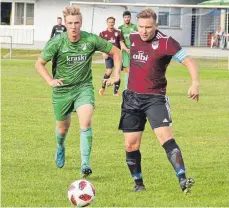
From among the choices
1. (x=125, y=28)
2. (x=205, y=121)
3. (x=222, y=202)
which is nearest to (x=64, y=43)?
(x=222, y=202)

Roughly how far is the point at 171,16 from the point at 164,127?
35.6m

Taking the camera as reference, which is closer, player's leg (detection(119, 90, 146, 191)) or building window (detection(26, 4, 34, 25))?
player's leg (detection(119, 90, 146, 191))

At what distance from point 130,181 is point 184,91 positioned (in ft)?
50.8

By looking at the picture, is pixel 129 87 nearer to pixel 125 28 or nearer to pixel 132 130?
pixel 132 130

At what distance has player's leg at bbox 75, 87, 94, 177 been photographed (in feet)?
34.1

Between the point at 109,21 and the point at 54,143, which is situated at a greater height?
the point at 109,21

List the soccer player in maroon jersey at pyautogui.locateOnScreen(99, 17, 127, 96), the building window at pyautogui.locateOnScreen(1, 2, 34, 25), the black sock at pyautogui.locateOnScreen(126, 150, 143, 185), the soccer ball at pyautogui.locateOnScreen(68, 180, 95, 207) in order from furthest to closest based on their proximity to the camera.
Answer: the building window at pyautogui.locateOnScreen(1, 2, 34, 25) < the soccer player in maroon jersey at pyautogui.locateOnScreen(99, 17, 127, 96) < the black sock at pyautogui.locateOnScreen(126, 150, 143, 185) < the soccer ball at pyautogui.locateOnScreen(68, 180, 95, 207)

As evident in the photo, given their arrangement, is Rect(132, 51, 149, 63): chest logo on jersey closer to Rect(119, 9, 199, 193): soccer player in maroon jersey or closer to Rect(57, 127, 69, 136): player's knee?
Rect(119, 9, 199, 193): soccer player in maroon jersey

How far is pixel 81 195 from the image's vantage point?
8.42 meters

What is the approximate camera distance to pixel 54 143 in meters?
13.7

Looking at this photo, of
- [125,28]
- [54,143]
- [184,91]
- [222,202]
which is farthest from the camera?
[184,91]

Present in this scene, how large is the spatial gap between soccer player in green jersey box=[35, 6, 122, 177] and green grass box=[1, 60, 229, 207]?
0.77m

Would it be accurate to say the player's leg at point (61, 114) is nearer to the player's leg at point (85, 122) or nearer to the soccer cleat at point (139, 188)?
the player's leg at point (85, 122)

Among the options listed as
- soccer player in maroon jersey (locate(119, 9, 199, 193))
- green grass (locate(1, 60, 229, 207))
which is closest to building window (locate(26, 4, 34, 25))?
green grass (locate(1, 60, 229, 207))
